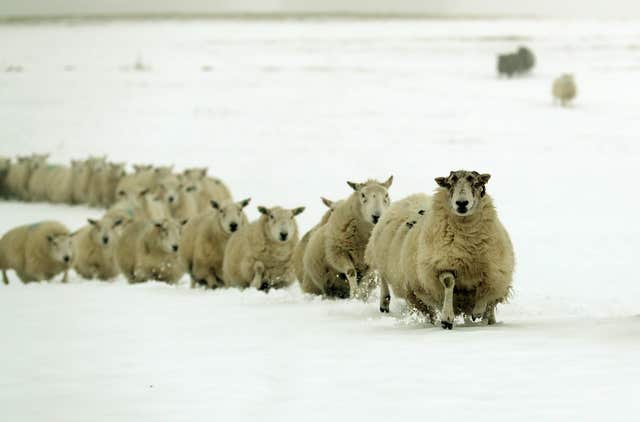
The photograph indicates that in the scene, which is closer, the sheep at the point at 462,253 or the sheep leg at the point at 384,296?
the sheep at the point at 462,253

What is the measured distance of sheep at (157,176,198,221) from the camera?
2062 centimetres

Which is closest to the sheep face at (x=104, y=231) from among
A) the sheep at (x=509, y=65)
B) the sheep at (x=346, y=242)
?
the sheep at (x=346, y=242)

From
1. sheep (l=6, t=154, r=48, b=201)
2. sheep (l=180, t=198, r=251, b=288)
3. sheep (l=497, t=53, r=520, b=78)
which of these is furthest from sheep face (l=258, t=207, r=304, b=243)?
sheep (l=497, t=53, r=520, b=78)

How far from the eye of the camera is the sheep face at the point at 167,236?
1535 centimetres

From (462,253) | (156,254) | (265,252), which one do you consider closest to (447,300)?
(462,253)

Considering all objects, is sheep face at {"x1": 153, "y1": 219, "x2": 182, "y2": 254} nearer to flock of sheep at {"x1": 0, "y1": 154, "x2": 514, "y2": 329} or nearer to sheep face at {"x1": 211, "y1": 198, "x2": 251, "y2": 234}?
flock of sheep at {"x1": 0, "y1": 154, "x2": 514, "y2": 329}

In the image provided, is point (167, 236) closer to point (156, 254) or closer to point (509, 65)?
point (156, 254)

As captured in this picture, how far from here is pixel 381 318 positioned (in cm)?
995

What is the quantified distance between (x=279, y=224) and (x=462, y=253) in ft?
14.7

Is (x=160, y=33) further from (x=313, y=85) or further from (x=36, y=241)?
(x=36, y=241)

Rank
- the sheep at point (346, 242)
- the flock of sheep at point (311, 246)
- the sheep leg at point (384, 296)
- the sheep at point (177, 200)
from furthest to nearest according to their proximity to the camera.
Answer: the sheep at point (177, 200)
the sheep at point (346, 242)
the sheep leg at point (384, 296)
the flock of sheep at point (311, 246)

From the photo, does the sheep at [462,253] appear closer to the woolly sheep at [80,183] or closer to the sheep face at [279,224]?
the sheep face at [279,224]

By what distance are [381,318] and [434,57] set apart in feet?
160

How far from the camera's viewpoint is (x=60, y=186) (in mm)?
26172
